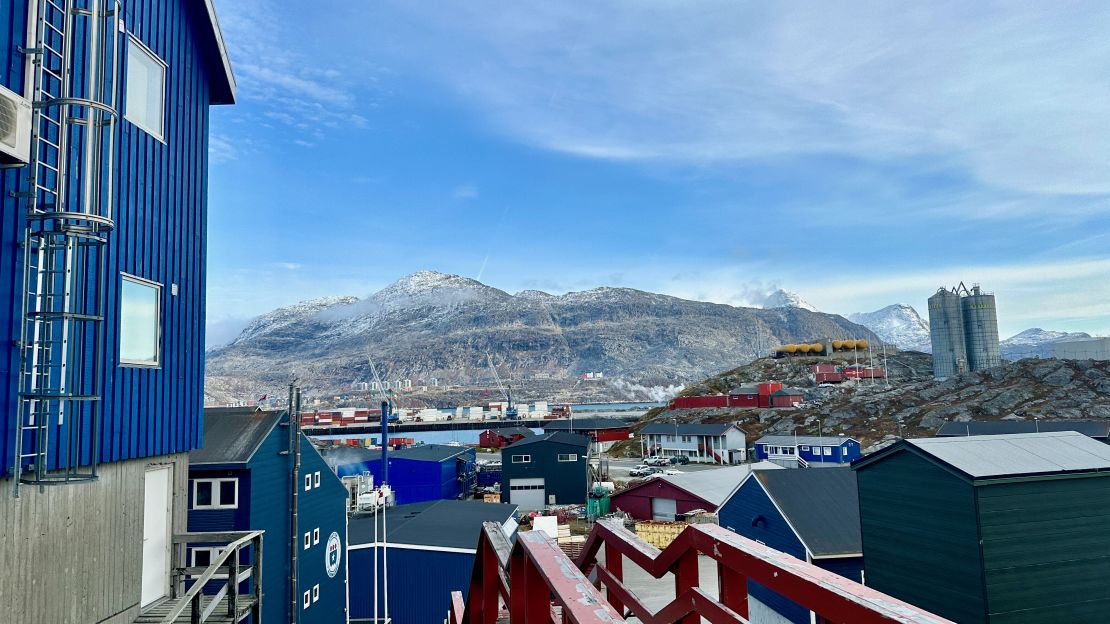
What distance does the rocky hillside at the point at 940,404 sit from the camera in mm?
73125

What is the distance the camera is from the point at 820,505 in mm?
21453

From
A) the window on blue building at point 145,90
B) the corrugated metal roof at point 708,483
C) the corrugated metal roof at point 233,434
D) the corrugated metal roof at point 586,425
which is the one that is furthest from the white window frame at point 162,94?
the corrugated metal roof at point 586,425

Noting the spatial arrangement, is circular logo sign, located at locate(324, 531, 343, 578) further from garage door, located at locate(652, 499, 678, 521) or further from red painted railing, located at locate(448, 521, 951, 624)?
garage door, located at locate(652, 499, 678, 521)

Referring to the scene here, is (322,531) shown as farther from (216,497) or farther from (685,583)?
(685,583)

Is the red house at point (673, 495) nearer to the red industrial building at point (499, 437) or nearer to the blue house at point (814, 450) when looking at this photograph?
the blue house at point (814, 450)

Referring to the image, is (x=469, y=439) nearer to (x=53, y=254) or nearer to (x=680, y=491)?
(x=680, y=491)

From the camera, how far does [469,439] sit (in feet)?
560

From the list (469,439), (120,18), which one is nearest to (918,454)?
(120,18)

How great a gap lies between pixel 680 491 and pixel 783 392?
64.8 metres

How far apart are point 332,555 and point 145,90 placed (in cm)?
1678

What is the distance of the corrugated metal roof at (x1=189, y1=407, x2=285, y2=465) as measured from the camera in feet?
57.2

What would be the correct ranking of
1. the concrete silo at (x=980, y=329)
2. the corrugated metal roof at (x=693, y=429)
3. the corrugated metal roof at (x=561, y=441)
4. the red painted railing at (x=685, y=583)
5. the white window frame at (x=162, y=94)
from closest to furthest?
the red painted railing at (x=685, y=583) < the white window frame at (x=162, y=94) < the corrugated metal roof at (x=561, y=441) < the corrugated metal roof at (x=693, y=429) < the concrete silo at (x=980, y=329)

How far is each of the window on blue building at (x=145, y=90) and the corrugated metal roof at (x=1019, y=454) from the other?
47.7 feet

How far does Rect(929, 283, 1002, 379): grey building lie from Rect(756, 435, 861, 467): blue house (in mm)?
75182
